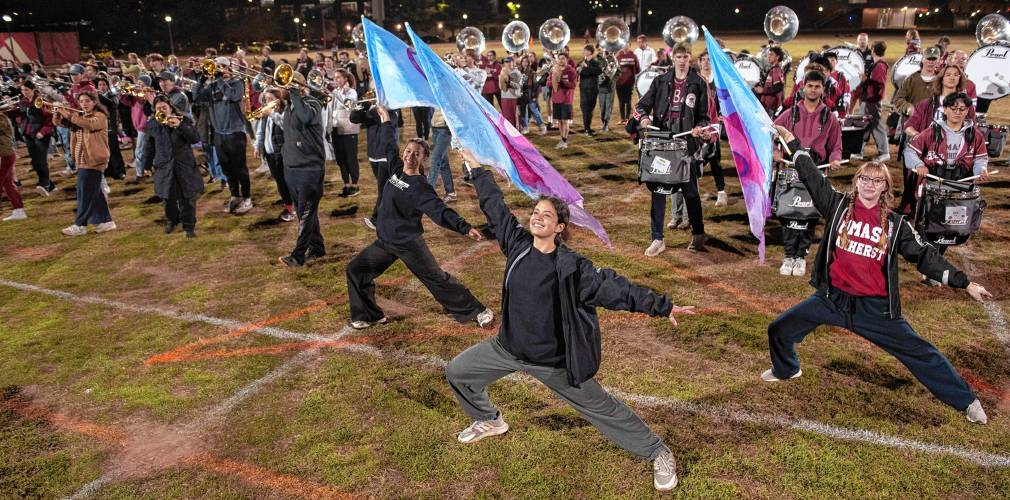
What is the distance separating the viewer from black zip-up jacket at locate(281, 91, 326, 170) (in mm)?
8453

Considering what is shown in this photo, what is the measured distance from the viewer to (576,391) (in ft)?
14.3

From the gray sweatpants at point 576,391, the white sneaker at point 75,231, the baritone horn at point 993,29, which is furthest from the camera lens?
the baritone horn at point 993,29

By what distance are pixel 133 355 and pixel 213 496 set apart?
2704mm

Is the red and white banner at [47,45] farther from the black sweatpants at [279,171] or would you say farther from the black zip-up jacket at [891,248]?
the black zip-up jacket at [891,248]

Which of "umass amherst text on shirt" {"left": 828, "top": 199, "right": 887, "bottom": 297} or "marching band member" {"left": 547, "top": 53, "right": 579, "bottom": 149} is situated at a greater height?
"marching band member" {"left": 547, "top": 53, "right": 579, "bottom": 149}

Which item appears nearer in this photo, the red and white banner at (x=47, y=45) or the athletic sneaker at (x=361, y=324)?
the athletic sneaker at (x=361, y=324)

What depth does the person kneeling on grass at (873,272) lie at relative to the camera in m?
4.68

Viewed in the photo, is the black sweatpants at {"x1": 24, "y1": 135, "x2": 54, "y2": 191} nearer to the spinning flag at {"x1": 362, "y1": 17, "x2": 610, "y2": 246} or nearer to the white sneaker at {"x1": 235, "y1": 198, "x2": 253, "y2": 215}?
the white sneaker at {"x1": 235, "y1": 198, "x2": 253, "y2": 215}

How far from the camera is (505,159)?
4691mm

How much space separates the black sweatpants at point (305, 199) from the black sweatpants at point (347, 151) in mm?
3191

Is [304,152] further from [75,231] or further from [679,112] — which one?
[75,231]

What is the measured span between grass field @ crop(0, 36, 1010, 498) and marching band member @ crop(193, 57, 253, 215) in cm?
241

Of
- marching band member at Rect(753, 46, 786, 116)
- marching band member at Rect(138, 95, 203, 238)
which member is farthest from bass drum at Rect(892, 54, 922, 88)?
marching band member at Rect(138, 95, 203, 238)

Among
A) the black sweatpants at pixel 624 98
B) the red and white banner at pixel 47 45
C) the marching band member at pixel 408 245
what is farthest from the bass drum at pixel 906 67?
the red and white banner at pixel 47 45
